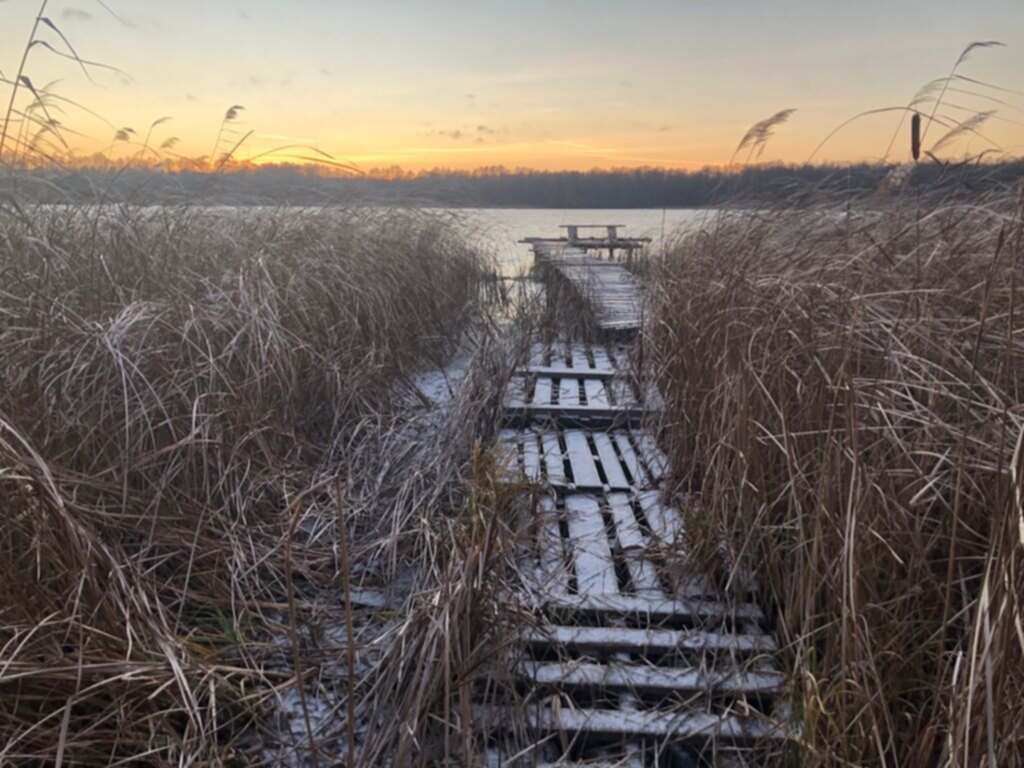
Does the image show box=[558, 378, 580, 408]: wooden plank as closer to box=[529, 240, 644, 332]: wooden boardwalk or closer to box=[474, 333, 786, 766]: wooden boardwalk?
box=[529, 240, 644, 332]: wooden boardwalk

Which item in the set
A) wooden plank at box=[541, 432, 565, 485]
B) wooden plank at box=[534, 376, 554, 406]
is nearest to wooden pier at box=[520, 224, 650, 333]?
wooden plank at box=[534, 376, 554, 406]

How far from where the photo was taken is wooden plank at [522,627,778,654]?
6.59ft

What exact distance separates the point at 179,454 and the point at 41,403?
41 cm

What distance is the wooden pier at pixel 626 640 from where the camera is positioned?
1.72m

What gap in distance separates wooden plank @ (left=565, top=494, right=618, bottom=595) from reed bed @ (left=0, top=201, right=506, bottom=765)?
385 mm

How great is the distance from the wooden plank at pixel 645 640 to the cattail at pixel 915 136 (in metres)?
1.49

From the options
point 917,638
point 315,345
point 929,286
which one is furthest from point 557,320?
point 917,638

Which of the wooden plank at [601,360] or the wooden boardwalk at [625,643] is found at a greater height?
the wooden plank at [601,360]

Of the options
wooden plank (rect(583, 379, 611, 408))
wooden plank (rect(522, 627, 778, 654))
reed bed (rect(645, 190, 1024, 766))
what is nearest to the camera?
reed bed (rect(645, 190, 1024, 766))

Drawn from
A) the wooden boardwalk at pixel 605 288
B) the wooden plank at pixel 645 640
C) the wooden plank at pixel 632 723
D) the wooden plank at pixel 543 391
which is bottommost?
the wooden plank at pixel 632 723

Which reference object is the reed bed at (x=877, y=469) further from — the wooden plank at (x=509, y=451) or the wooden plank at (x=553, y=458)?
the wooden plank at (x=509, y=451)

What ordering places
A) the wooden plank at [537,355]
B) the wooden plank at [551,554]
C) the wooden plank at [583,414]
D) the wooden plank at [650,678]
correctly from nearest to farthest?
the wooden plank at [650,678] < the wooden plank at [551,554] < the wooden plank at [583,414] < the wooden plank at [537,355]

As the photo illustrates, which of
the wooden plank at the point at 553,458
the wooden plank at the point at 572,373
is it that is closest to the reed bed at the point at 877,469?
the wooden plank at the point at 553,458

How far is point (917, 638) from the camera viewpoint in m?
1.76
